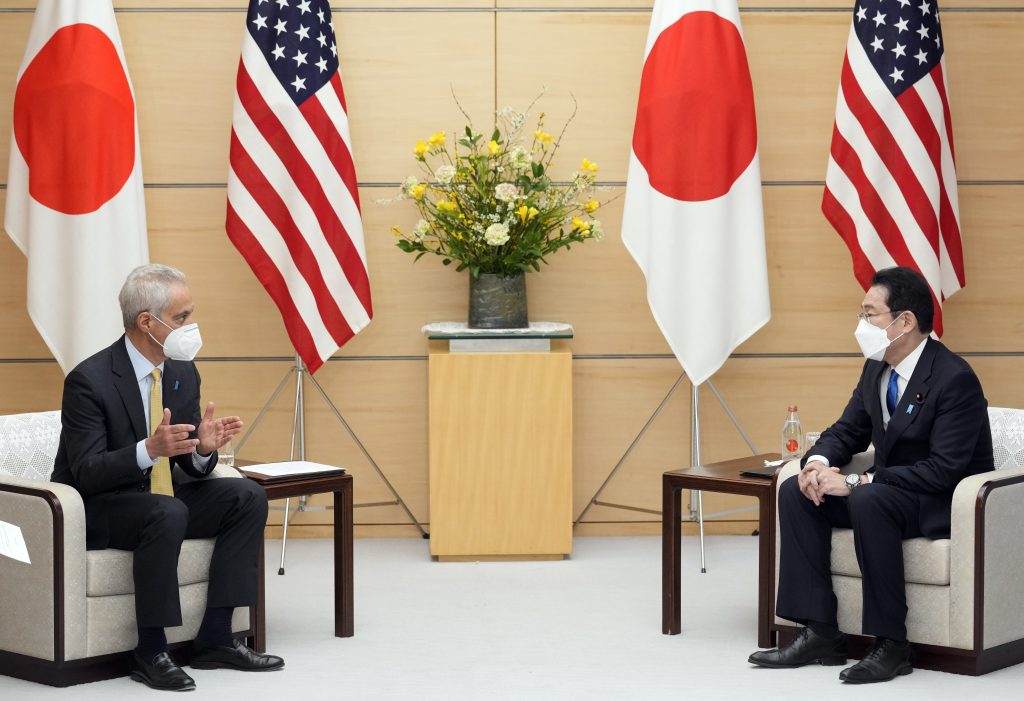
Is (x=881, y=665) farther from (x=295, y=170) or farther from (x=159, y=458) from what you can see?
(x=295, y=170)

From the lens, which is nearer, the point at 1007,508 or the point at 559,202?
the point at 1007,508

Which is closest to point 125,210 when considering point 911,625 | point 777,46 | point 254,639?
point 254,639

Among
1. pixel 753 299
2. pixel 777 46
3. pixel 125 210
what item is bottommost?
pixel 753 299

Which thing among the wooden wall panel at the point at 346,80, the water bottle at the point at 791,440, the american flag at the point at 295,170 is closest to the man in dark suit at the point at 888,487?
the water bottle at the point at 791,440

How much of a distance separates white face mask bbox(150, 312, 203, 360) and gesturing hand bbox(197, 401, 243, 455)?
186 millimetres

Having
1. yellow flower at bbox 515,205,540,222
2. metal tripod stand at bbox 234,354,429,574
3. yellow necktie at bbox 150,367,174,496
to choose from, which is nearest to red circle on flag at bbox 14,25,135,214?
metal tripod stand at bbox 234,354,429,574

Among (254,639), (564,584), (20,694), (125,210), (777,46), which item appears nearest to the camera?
(20,694)

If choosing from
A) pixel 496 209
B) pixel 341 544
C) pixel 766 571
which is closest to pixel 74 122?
pixel 496 209

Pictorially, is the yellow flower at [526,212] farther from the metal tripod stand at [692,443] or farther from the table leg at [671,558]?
the table leg at [671,558]

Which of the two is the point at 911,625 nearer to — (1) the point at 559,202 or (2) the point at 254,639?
(2) the point at 254,639

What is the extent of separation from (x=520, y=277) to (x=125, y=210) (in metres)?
1.83

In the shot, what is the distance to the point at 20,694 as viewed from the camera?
3.92m

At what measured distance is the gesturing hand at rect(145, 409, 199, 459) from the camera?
3912 millimetres

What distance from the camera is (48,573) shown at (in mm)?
3936
